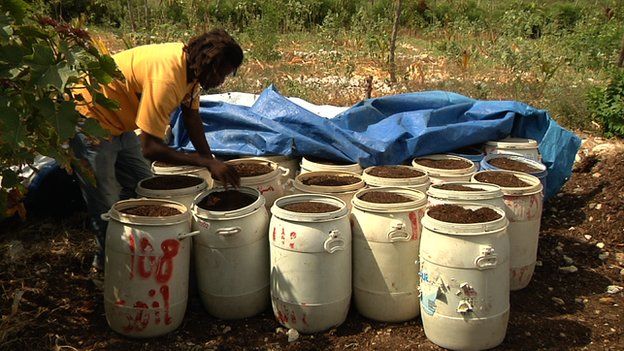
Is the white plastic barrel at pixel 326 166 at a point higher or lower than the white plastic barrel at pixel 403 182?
lower

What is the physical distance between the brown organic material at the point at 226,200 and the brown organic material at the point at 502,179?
1315mm

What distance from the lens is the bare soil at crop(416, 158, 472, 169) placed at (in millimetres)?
3854

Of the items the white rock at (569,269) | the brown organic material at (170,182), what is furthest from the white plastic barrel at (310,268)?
the white rock at (569,269)

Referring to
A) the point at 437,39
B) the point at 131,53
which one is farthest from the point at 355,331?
the point at 437,39

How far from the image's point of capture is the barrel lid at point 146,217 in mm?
2812

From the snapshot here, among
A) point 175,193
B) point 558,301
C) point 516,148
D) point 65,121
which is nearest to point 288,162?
point 175,193

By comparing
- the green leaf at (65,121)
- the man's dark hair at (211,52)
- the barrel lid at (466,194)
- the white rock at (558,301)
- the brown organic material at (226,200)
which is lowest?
the white rock at (558,301)

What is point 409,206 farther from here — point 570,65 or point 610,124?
point 570,65

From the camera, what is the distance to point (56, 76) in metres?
2.06

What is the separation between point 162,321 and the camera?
292 cm

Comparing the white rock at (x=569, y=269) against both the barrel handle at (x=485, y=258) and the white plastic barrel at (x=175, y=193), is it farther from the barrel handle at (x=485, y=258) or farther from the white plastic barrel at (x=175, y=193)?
the white plastic barrel at (x=175, y=193)

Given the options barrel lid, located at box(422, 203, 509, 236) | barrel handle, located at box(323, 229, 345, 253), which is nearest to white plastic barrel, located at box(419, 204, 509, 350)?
barrel lid, located at box(422, 203, 509, 236)

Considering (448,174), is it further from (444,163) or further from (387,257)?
(387,257)

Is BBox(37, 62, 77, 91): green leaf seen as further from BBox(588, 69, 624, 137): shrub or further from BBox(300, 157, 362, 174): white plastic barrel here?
BBox(588, 69, 624, 137): shrub
